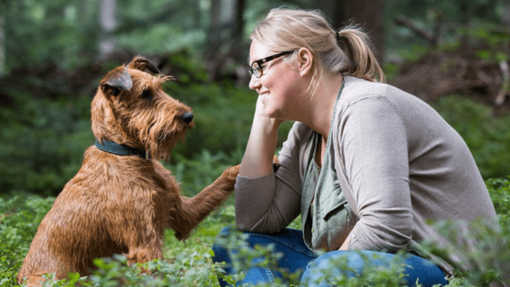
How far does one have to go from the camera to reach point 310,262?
2.45m

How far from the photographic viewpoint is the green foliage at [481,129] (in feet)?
21.1

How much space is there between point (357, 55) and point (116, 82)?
5.00 feet

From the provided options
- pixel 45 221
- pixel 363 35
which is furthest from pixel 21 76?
pixel 363 35

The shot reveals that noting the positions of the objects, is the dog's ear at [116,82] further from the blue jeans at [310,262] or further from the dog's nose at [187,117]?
the blue jeans at [310,262]

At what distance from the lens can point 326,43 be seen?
2.88 meters

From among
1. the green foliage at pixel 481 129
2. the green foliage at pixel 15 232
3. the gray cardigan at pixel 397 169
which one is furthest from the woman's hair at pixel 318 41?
the green foliage at pixel 481 129

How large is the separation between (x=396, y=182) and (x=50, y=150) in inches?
310

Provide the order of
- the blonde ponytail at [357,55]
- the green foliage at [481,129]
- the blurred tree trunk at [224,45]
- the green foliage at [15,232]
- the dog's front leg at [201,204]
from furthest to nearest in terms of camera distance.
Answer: the blurred tree trunk at [224,45] → the green foliage at [481,129] → the dog's front leg at [201,204] → the green foliage at [15,232] → the blonde ponytail at [357,55]

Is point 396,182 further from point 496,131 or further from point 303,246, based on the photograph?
point 496,131

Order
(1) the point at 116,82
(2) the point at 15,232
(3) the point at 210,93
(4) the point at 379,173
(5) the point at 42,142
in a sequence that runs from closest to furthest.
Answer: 1. (4) the point at 379,173
2. (1) the point at 116,82
3. (2) the point at 15,232
4. (5) the point at 42,142
5. (3) the point at 210,93

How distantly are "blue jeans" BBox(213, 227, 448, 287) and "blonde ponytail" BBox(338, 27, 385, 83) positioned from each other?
1.12m

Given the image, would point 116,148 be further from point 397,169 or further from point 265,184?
point 397,169

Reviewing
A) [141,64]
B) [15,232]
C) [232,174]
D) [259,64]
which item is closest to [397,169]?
[259,64]

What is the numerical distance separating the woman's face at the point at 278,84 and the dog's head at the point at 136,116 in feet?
2.32
